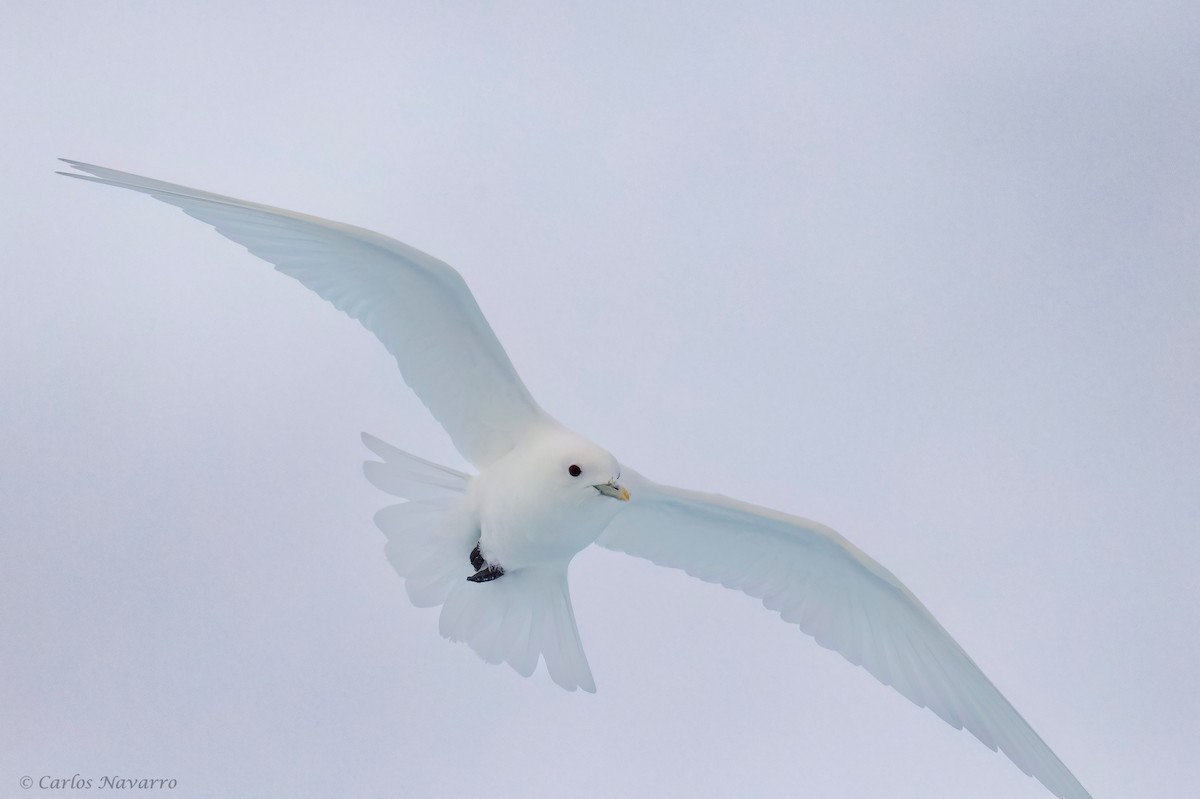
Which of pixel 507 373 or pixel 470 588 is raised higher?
pixel 507 373

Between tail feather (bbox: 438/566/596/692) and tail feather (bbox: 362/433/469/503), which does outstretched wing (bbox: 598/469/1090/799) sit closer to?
tail feather (bbox: 438/566/596/692)

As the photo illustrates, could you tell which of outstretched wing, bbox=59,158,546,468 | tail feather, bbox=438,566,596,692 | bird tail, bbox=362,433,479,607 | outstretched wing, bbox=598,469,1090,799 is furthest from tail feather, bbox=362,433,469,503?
outstretched wing, bbox=598,469,1090,799

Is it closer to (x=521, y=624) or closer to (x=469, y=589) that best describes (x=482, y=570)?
(x=469, y=589)

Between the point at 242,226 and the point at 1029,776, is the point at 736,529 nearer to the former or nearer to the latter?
the point at 1029,776

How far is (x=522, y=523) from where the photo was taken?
17.2ft

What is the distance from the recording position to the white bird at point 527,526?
17.1 ft

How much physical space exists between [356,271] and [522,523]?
1.25 metres

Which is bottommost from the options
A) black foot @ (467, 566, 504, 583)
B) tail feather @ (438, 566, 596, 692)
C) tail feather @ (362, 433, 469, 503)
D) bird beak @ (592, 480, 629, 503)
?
tail feather @ (438, 566, 596, 692)

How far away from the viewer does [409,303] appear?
5422 mm

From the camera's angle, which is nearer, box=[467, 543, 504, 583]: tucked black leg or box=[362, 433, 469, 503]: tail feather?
box=[362, 433, 469, 503]: tail feather

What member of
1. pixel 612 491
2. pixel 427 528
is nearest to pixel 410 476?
pixel 427 528

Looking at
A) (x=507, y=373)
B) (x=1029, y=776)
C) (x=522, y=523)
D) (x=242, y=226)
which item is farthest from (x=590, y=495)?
(x=1029, y=776)

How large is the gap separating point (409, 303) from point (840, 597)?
2.38m

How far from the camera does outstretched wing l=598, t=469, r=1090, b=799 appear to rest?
570 cm
